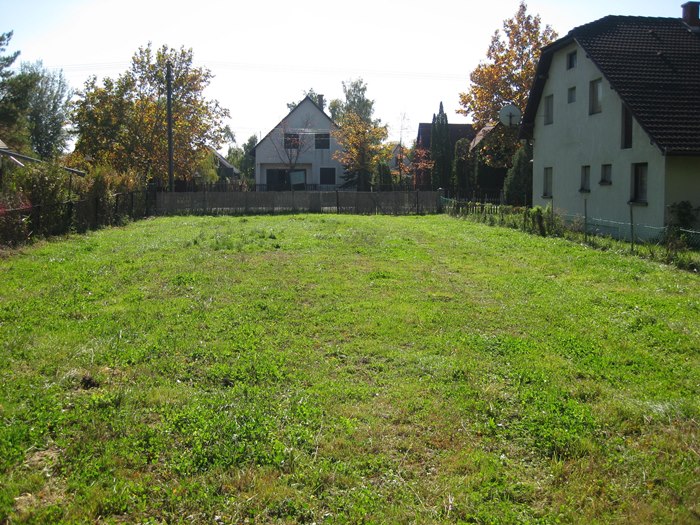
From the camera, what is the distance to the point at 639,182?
19.8 m

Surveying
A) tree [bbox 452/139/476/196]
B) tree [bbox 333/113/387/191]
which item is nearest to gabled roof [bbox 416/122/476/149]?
tree [bbox 333/113/387/191]

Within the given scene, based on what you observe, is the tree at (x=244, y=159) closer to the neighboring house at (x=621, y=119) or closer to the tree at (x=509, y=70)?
the tree at (x=509, y=70)

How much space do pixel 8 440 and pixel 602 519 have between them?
3.95 m

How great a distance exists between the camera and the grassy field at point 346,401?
392cm

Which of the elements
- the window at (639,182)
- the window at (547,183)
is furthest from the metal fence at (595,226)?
the window at (547,183)

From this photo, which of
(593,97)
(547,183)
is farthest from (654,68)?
(547,183)

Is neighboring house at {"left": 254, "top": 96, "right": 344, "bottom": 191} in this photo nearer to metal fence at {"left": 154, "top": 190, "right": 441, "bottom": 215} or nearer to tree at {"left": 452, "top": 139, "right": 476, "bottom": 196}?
tree at {"left": 452, "top": 139, "right": 476, "bottom": 196}

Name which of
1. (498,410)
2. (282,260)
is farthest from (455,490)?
(282,260)

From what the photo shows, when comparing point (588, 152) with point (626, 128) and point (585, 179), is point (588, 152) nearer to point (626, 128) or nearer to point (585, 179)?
point (585, 179)

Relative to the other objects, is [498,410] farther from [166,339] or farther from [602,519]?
[166,339]

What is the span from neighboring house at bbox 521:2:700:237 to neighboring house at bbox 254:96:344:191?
2825 cm

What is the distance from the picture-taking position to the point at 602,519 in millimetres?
3756

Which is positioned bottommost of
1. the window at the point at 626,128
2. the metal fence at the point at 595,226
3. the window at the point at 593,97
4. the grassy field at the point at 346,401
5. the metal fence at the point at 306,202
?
the grassy field at the point at 346,401

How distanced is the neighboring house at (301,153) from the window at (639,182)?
3427cm
